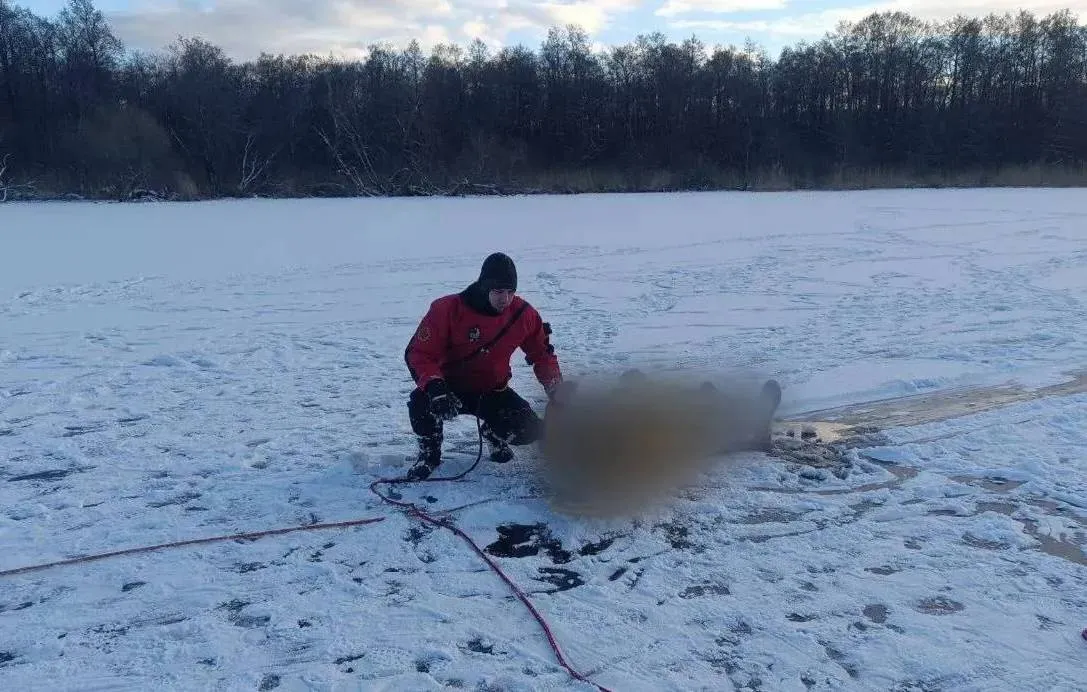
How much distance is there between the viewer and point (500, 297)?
4.30m

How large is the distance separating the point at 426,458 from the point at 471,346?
0.66 meters

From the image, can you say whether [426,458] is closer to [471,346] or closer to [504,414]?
[504,414]

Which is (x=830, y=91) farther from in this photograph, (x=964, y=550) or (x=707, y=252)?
(x=964, y=550)

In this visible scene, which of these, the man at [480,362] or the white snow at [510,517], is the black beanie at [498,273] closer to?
the man at [480,362]

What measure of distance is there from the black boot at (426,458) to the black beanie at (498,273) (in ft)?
3.01

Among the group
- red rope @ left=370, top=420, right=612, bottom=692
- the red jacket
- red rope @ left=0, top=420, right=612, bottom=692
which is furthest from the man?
red rope @ left=0, top=420, right=612, bottom=692

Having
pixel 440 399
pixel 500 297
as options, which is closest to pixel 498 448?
pixel 440 399

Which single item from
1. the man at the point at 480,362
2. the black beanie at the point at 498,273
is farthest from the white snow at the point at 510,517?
the black beanie at the point at 498,273

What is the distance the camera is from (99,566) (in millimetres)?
3510

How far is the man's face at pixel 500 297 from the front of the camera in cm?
428

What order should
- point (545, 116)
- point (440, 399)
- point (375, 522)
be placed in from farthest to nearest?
point (545, 116), point (440, 399), point (375, 522)

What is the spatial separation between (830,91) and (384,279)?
4131 centimetres

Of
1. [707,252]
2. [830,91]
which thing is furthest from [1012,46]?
[707,252]

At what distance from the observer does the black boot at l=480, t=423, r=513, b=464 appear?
4.71m
